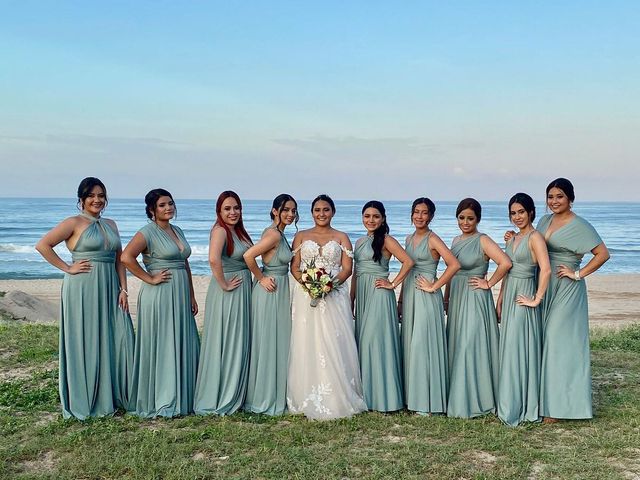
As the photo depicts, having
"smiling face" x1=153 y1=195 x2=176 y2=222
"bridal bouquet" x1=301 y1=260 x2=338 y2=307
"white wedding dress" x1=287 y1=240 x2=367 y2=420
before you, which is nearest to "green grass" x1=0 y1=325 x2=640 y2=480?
"white wedding dress" x1=287 y1=240 x2=367 y2=420

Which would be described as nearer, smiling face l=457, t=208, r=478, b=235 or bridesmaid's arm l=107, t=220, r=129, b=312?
smiling face l=457, t=208, r=478, b=235

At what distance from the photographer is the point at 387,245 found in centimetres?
724

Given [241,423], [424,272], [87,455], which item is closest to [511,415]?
[424,272]

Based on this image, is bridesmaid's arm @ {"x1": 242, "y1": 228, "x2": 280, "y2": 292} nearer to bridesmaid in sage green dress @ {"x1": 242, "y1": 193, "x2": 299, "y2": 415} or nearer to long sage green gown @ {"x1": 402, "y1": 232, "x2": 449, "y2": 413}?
bridesmaid in sage green dress @ {"x1": 242, "y1": 193, "x2": 299, "y2": 415}

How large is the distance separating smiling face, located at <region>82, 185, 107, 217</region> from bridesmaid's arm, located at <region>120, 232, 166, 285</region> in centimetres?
53

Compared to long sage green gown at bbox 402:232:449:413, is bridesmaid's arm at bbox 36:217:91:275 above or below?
above

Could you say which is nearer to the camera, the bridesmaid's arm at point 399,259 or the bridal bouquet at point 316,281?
the bridal bouquet at point 316,281

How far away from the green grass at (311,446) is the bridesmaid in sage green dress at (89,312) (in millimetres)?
311

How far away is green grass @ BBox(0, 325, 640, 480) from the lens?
557 cm

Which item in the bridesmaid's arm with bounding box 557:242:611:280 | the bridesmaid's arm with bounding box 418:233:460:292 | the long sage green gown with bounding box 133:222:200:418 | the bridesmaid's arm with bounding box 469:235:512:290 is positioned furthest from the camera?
the long sage green gown with bounding box 133:222:200:418

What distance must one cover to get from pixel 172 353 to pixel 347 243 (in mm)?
2252

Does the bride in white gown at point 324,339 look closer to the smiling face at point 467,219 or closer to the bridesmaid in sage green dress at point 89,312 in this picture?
the smiling face at point 467,219

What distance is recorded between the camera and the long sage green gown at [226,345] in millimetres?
7215

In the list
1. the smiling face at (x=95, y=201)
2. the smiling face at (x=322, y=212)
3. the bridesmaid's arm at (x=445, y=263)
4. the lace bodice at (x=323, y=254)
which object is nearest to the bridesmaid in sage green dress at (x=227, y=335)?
the lace bodice at (x=323, y=254)
